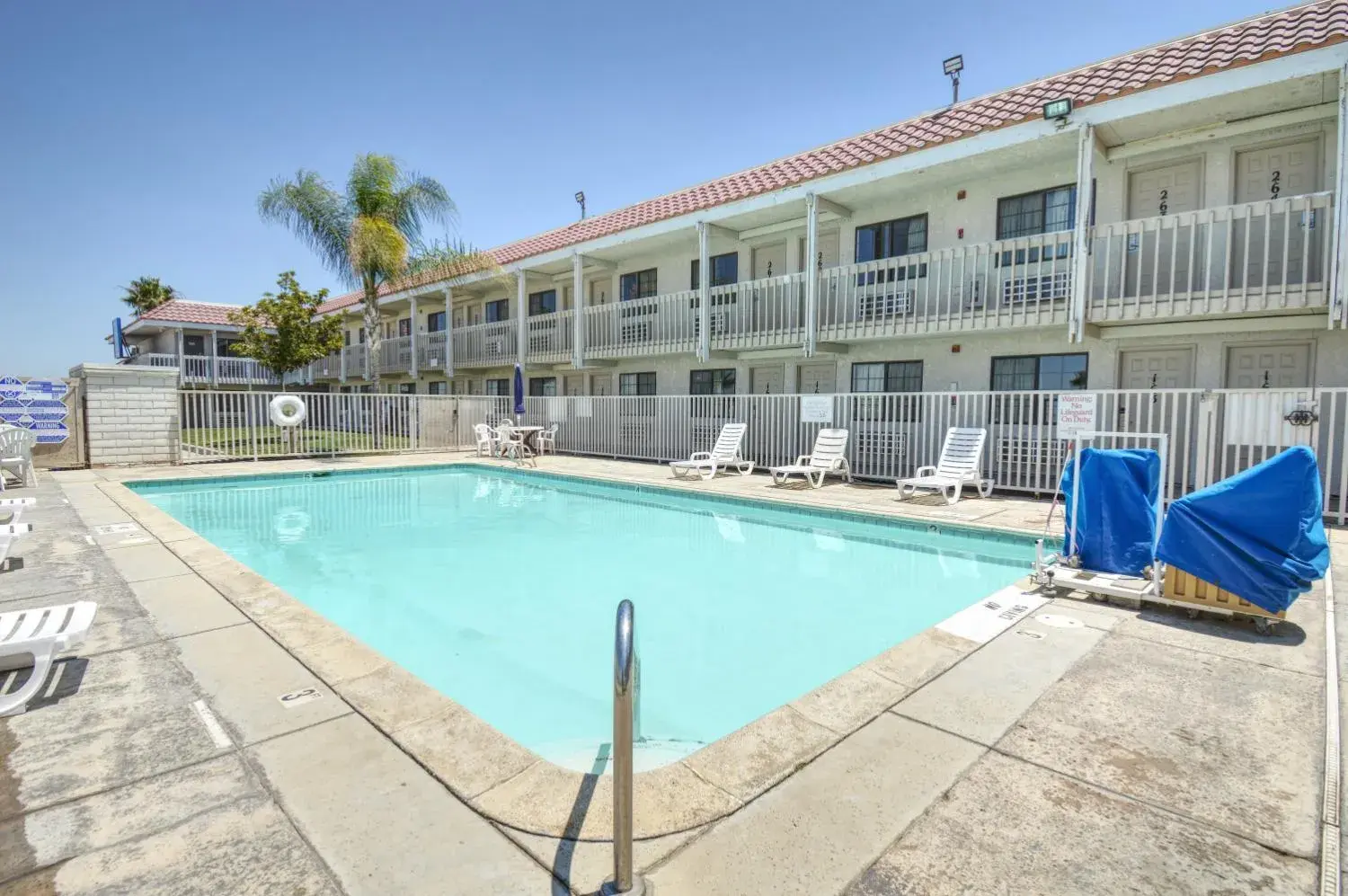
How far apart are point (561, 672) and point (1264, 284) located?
10.4 m

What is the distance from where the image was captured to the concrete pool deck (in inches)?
77.7

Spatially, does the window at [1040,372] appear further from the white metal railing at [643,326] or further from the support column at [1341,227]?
the white metal railing at [643,326]

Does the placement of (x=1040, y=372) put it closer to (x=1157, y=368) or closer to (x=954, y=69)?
(x=1157, y=368)

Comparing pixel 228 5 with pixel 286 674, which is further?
pixel 228 5

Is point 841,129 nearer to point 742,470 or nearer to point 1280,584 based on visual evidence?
point 742,470

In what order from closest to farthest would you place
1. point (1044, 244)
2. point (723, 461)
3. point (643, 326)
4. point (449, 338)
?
point (1044, 244) < point (723, 461) < point (643, 326) < point (449, 338)

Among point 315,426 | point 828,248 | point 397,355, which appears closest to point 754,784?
point 828,248

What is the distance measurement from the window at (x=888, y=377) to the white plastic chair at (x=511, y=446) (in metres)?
8.29

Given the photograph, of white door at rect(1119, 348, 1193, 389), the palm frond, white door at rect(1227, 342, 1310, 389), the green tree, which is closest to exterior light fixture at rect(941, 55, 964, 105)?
white door at rect(1119, 348, 1193, 389)

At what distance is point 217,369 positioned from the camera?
31484 mm

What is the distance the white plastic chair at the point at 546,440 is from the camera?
18625mm

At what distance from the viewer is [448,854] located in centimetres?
204

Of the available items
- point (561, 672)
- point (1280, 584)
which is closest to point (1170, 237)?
point (1280, 584)

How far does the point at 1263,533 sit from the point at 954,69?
1342 centimetres
